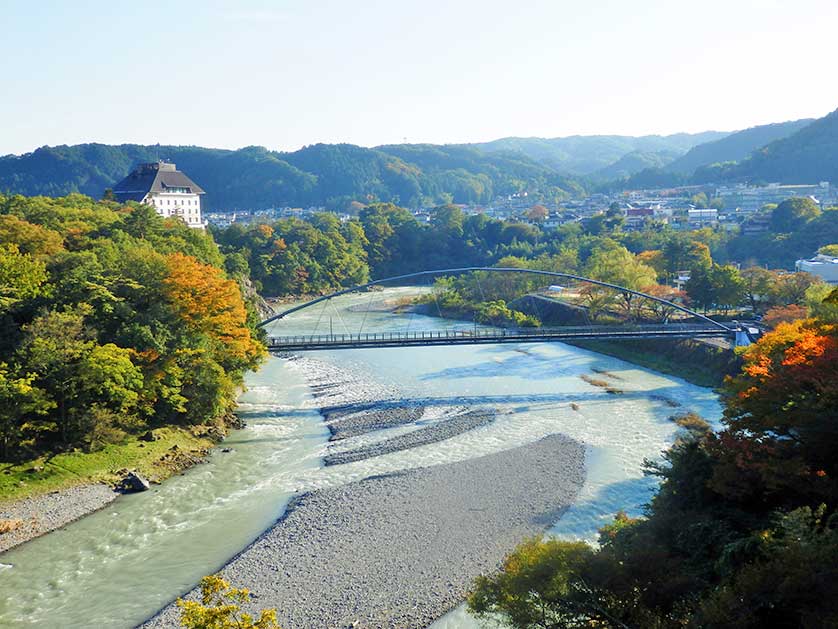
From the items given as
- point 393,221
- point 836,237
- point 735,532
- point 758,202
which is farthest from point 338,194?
point 735,532

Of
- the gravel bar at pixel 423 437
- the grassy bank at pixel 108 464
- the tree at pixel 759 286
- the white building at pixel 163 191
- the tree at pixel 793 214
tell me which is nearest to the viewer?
the grassy bank at pixel 108 464

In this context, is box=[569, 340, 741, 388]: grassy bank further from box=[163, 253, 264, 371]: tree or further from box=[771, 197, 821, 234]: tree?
box=[771, 197, 821, 234]: tree

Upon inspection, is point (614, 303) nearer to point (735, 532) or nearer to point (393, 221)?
point (735, 532)

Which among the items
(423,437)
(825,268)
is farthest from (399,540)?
(825,268)

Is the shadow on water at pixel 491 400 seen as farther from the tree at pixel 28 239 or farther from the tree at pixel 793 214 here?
the tree at pixel 793 214

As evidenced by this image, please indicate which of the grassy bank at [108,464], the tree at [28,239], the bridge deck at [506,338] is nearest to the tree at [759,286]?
the bridge deck at [506,338]

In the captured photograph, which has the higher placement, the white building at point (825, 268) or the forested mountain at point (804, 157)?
the forested mountain at point (804, 157)
